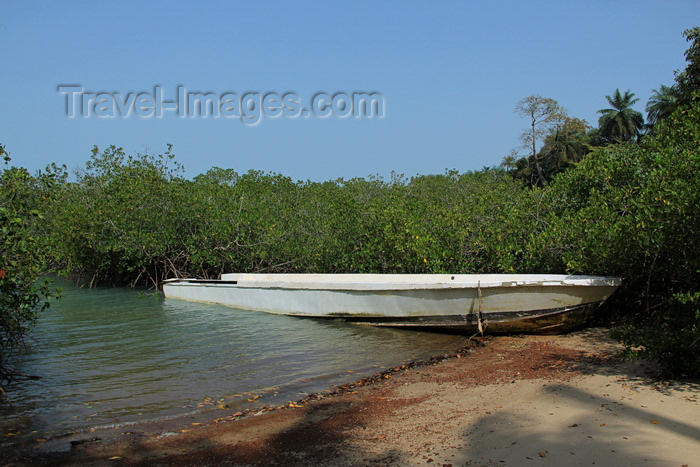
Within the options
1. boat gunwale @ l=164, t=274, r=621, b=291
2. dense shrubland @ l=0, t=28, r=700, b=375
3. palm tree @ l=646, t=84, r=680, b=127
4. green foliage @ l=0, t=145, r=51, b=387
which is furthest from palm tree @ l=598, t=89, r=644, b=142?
green foliage @ l=0, t=145, r=51, b=387

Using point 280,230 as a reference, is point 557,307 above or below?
below

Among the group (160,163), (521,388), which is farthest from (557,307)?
(160,163)

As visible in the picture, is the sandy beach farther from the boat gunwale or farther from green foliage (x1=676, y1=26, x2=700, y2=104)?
green foliage (x1=676, y1=26, x2=700, y2=104)

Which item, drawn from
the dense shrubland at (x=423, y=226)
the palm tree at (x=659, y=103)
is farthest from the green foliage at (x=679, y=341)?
the palm tree at (x=659, y=103)

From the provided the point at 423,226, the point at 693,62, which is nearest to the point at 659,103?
the point at 693,62

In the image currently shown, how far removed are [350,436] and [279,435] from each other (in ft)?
2.09

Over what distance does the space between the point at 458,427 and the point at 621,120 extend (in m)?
41.6

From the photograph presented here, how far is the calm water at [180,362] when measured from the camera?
5980 millimetres

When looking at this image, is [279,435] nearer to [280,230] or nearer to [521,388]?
[521,388]

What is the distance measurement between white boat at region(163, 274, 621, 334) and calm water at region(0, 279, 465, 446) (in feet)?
0.93

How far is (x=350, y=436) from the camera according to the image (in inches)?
181

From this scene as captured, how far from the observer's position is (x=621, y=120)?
4038cm

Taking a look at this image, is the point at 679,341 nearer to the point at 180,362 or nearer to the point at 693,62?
the point at 180,362

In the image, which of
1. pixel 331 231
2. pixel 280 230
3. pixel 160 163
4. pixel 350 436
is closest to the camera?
pixel 350 436
